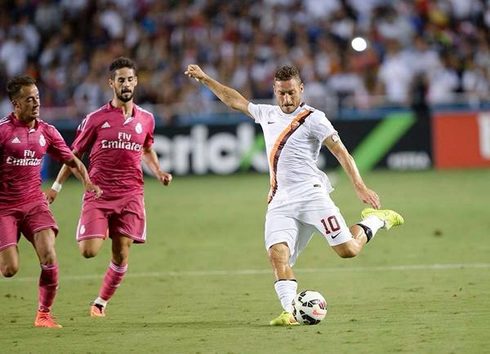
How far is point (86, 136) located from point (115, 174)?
485 millimetres

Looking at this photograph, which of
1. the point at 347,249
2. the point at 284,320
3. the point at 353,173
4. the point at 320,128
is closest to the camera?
the point at 284,320

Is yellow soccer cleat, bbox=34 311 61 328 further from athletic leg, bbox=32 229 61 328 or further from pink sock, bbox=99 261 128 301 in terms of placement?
pink sock, bbox=99 261 128 301

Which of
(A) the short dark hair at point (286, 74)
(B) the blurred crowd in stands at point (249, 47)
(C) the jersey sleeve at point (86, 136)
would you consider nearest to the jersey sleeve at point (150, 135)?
(C) the jersey sleeve at point (86, 136)

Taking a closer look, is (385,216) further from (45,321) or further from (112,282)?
(45,321)

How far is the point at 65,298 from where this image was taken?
11.1 metres

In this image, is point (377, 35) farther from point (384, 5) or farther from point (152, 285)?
point (152, 285)

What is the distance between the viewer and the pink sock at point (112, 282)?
32.9 ft

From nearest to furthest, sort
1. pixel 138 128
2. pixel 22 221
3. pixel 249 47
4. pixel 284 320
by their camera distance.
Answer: pixel 284 320
pixel 22 221
pixel 138 128
pixel 249 47

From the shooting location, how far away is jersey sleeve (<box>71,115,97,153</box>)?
33.6 ft

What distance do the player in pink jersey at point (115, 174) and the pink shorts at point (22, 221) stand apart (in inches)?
20.9

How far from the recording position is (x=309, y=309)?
8.70 m

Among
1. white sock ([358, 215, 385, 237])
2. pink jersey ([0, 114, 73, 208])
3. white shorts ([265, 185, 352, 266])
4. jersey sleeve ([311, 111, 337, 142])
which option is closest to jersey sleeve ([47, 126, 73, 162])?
pink jersey ([0, 114, 73, 208])

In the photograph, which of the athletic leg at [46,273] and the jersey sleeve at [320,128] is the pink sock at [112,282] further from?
the jersey sleeve at [320,128]

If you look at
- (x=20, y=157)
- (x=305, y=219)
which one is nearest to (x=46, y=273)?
(x=20, y=157)
